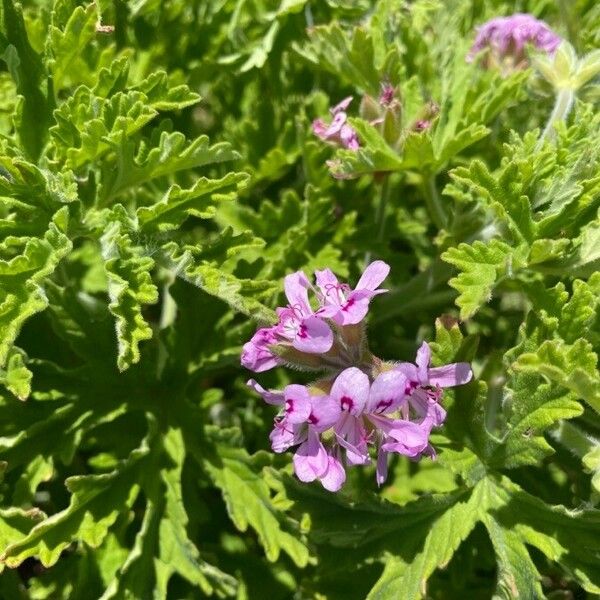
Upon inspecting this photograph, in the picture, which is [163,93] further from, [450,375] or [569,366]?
[569,366]

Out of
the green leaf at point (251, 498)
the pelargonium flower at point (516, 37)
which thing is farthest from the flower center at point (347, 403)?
the pelargonium flower at point (516, 37)

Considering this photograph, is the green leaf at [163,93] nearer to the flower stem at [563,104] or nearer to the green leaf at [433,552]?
the flower stem at [563,104]

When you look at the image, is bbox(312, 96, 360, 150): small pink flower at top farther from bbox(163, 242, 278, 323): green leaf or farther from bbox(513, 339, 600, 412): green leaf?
A: bbox(513, 339, 600, 412): green leaf

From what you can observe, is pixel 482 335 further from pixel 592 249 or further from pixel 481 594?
pixel 592 249

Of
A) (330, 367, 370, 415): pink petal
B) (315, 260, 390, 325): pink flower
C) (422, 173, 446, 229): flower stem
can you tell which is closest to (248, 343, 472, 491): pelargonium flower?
(330, 367, 370, 415): pink petal

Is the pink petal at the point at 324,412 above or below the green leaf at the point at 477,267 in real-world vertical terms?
below

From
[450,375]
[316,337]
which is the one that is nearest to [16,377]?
[316,337]

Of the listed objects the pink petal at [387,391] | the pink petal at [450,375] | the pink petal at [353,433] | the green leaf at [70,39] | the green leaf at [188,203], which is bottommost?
the pink petal at [353,433]
